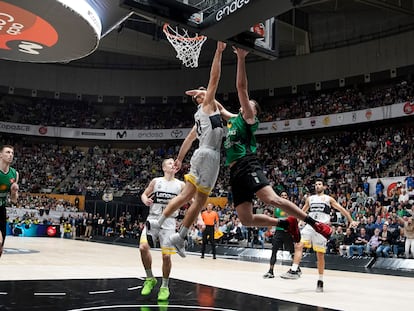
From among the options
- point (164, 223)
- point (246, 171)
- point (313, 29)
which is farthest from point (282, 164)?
point (246, 171)

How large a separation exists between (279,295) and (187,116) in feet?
99.5

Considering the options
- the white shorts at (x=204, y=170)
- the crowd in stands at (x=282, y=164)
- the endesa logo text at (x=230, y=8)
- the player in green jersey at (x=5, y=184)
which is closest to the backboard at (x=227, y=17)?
the endesa logo text at (x=230, y=8)

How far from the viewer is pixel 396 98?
25.5m

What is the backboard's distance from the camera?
16.4ft

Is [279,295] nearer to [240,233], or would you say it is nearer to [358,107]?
[240,233]

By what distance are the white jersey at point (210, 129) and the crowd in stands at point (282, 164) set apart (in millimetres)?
10032

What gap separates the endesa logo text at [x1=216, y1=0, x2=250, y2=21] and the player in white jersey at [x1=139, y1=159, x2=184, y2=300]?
227 cm

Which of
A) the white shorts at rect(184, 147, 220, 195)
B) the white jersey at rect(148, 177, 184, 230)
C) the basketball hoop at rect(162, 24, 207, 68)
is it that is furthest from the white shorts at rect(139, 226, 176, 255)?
the basketball hoop at rect(162, 24, 207, 68)

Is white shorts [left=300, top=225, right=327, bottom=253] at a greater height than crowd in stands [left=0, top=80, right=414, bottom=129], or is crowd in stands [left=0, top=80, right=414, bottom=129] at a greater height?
crowd in stands [left=0, top=80, right=414, bottom=129]

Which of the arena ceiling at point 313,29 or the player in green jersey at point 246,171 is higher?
the arena ceiling at point 313,29

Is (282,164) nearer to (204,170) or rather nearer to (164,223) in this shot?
(164,223)

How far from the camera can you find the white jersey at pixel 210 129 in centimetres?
537

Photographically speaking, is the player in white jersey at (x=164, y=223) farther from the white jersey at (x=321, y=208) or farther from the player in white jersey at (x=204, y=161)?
the white jersey at (x=321, y=208)

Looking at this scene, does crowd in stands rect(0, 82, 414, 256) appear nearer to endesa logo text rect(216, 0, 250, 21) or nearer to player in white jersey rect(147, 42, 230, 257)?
player in white jersey rect(147, 42, 230, 257)
